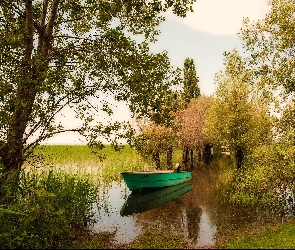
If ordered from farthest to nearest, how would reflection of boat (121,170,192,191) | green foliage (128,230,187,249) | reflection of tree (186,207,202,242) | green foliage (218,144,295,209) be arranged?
reflection of boat (121,170,192,191)
green foliage (218,144,295,209)
reflection of tree (186,207,202,242)
green foliage (128,230,187,249)

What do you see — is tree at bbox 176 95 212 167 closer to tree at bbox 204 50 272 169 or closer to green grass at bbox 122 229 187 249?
tree at bbox 204 50 272 169

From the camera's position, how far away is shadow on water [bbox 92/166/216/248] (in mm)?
17141

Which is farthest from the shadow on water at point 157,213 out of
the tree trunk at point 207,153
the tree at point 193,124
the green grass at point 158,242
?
the tree trunk at point 207,153

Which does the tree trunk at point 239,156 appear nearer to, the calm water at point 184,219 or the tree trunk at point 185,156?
the calm water at point 184,219

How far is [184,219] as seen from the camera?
2000 centimetres

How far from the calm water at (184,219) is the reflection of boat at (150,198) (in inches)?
16.9

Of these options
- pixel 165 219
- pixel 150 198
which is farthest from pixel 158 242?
pixel 150 198

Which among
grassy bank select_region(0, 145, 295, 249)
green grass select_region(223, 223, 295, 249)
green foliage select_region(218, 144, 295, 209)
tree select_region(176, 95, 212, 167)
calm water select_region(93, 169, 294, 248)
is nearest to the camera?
grassy bank select_region(0, 145, 295, 249)

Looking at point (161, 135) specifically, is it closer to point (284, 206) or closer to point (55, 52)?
point (284, 206)

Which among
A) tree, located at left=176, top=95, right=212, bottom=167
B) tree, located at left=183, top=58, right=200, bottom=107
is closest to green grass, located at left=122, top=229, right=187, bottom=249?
tree, located at left=176, top=95, right=212, bottom=167

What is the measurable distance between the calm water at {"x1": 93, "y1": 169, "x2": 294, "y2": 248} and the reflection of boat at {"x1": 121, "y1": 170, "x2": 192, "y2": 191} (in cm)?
166

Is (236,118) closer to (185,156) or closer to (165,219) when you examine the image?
(165,219)

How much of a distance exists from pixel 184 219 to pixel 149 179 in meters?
8.58

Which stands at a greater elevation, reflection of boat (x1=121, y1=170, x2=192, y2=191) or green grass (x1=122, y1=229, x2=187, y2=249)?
reflection of boat (x1=121, y1=170, x2=192, y2=191)
